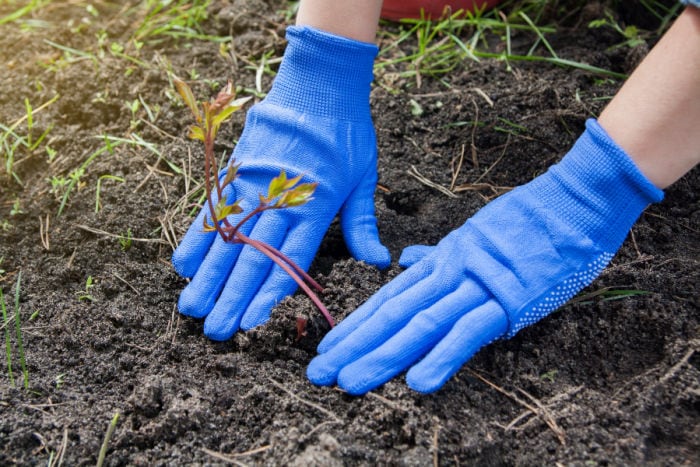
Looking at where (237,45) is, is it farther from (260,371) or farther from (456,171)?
(260,371)

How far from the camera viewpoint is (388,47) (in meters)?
2.81

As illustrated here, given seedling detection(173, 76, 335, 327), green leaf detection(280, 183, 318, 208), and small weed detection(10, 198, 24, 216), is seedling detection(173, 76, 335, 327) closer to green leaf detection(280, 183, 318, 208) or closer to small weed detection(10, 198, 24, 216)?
green leaf detection(280, 183, 318, 208)

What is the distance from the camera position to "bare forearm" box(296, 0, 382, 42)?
6.91 ft

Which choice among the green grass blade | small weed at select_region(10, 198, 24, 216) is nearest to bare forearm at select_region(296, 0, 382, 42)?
small weed at select_region(10, 198, 24, 216)

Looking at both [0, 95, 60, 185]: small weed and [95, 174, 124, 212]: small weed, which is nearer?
[95, 174, 124, 212]: small weed

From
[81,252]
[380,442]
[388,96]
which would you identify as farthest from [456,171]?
[81,252]

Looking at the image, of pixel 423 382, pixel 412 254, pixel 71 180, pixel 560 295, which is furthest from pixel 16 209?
pixel 560 295

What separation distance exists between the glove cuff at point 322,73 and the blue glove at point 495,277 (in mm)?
622

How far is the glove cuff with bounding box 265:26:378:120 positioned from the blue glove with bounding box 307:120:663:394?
622mm

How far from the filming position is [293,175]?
2074 mm

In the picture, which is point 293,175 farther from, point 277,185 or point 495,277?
point 495,277

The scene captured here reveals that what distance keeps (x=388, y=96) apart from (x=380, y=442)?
1456 millimetres

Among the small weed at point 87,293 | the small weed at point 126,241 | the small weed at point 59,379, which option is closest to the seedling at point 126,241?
the small weed at point 126,241

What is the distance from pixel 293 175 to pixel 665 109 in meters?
1.08
